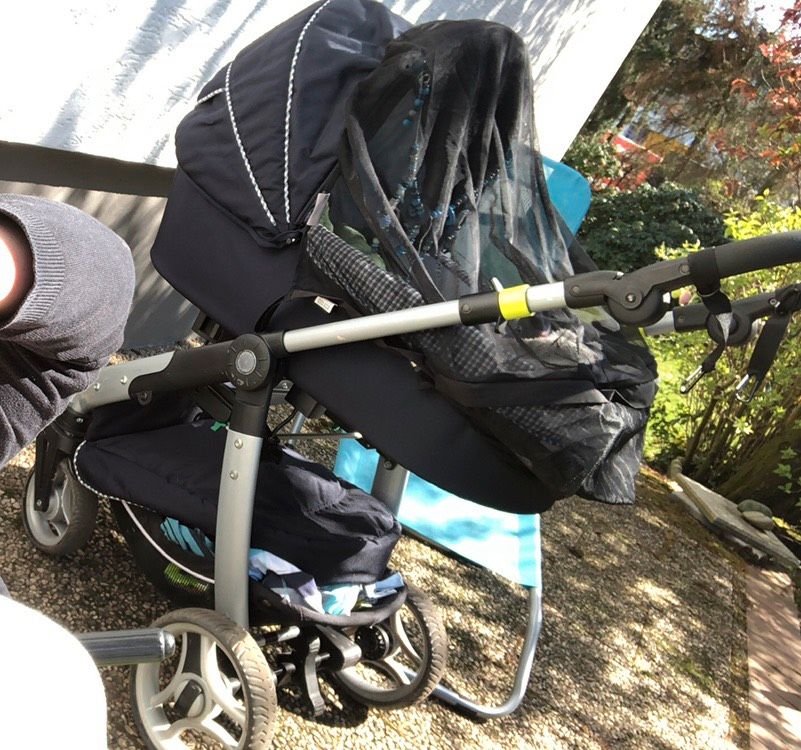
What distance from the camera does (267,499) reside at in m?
2.35

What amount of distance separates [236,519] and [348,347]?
0.46 m

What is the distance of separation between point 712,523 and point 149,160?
3.99m

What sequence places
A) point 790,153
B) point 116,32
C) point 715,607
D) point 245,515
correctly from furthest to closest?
point 790,153 < point 715,607 < point 116,32 < point 245,515

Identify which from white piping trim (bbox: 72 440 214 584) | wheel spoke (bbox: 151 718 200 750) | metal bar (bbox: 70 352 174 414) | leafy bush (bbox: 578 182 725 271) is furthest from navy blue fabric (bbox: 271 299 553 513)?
leafy bush (bbox: 578 182 725 271)

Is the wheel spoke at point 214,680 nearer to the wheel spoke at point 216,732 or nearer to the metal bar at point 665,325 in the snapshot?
the wheel spoke at point 216,732

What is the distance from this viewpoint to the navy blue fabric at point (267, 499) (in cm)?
225

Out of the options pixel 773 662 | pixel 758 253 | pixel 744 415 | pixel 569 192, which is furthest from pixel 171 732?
pixel 744 415

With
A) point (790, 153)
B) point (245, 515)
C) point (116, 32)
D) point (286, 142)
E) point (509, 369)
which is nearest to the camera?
point (509, 369)

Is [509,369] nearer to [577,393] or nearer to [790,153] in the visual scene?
[577,393]

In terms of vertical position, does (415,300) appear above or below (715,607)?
above

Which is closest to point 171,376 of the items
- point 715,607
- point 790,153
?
point 715,607

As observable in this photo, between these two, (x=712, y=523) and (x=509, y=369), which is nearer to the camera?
(x=509, y=369)

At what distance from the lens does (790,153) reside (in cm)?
677

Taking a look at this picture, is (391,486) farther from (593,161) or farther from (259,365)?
(593,161)
